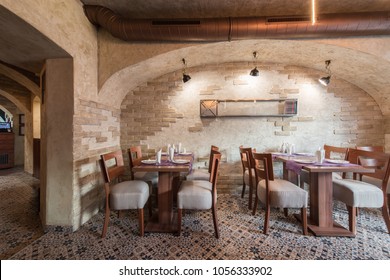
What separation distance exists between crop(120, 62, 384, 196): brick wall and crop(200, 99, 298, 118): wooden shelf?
0.32 feet

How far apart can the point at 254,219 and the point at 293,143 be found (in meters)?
1.80

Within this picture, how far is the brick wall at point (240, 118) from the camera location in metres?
3.29

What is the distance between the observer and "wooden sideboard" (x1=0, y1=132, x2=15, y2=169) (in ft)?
16.9

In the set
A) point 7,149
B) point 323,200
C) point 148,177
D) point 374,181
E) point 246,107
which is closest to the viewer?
point 323,200

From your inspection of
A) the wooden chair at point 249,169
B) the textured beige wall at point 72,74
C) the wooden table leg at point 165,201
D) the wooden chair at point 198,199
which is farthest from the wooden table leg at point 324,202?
the textured beige wall at point 72,74

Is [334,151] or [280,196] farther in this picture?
[334,151]

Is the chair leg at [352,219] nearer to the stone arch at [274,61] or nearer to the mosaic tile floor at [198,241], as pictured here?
the mosaic tile floor at [198,241]

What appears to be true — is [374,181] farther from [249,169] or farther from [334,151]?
[249,169]

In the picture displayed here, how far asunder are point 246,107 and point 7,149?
23.1ft

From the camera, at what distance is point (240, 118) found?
3373mm

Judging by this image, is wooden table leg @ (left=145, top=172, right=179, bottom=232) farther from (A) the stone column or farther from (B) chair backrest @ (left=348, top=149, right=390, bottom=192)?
(B) chair backrest @ (left=348, top=149, right=390, bottom=192)

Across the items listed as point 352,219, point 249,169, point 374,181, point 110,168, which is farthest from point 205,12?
point 374,181

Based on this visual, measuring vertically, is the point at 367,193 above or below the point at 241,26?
below

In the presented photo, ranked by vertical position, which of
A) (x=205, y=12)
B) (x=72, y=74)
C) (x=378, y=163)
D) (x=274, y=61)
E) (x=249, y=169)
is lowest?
(x=249, y=169)
